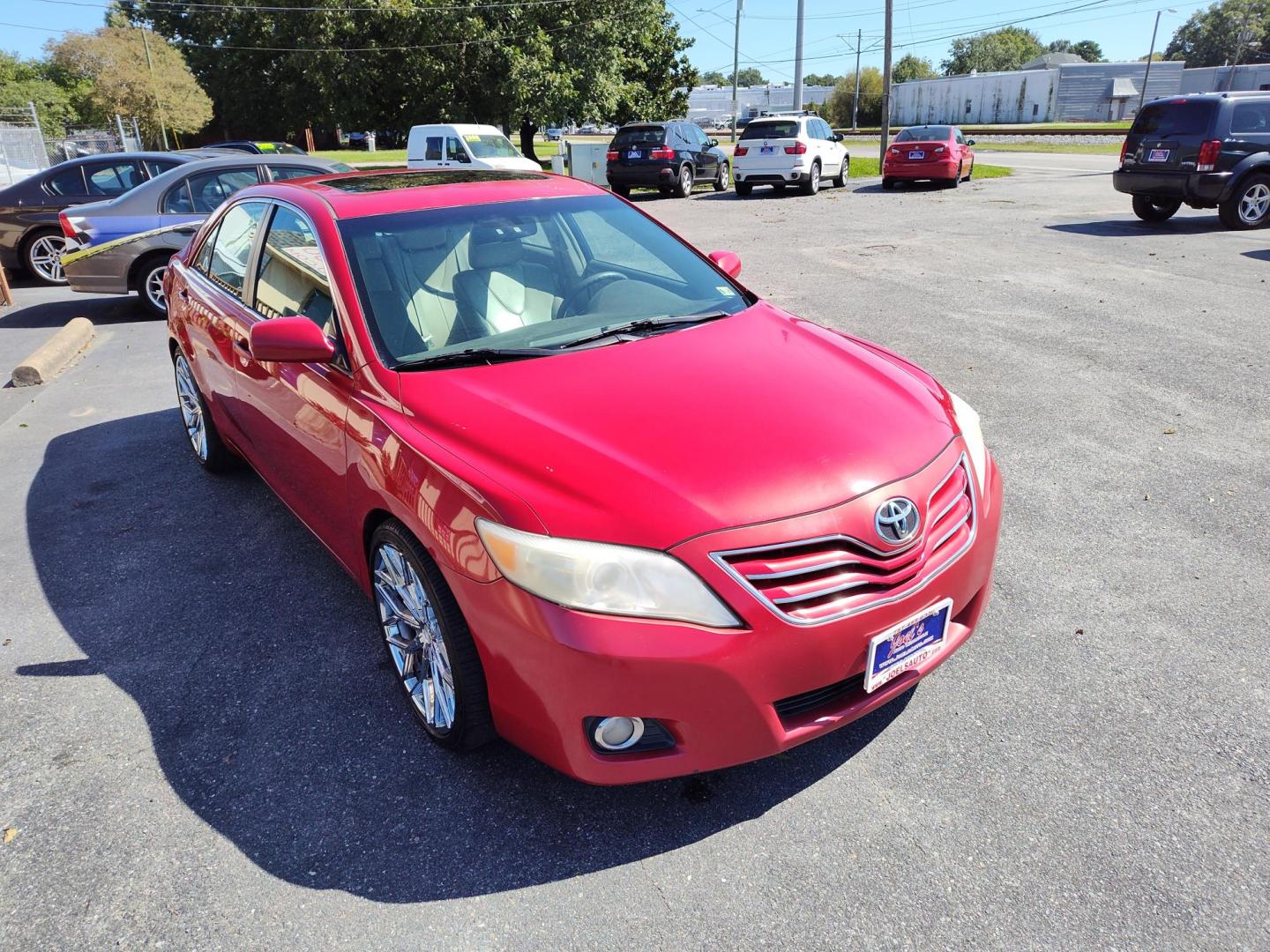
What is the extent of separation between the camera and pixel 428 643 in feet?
9.24

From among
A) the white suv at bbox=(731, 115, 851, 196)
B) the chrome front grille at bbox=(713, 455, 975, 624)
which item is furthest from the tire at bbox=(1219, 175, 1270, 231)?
the chrome front grille at bbox=(713, 455, 975, 624)

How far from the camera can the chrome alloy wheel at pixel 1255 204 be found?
13.1m

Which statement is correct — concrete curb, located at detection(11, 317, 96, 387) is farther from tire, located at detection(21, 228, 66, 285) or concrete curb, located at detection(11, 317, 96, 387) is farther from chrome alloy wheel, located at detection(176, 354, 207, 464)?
tire, located at detection(21, 228, 66, 285)

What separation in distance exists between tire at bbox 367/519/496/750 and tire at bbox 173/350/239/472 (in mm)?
2466

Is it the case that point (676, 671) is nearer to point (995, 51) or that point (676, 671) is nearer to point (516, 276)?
point (516, 276)

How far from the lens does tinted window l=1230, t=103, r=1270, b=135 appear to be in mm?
12750

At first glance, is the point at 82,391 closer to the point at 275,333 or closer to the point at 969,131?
the point at 275,333

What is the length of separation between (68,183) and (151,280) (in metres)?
3.54

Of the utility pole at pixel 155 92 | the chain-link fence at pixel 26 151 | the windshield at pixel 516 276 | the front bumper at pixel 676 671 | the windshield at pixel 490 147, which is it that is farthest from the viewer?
the utility pole at pixel 155 92

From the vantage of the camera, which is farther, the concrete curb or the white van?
the white van

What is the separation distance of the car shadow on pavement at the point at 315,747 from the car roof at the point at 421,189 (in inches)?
64.2

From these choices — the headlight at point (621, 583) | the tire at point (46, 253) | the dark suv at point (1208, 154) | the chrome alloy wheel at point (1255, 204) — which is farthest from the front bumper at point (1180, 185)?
the tire at point (46, 253)

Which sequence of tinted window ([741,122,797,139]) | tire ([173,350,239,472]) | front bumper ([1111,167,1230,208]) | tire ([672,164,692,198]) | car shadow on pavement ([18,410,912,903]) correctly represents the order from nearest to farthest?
car shadow on pavement ([18,410,912,903]), tire ([173,350,239,472]), front bumper ([1111,167,1230,208]), tinted window ([741,122,797,139]), tire ([672,164,692,198])

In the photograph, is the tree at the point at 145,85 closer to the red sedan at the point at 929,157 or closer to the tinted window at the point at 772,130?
the tinted window at the point at 772,130
